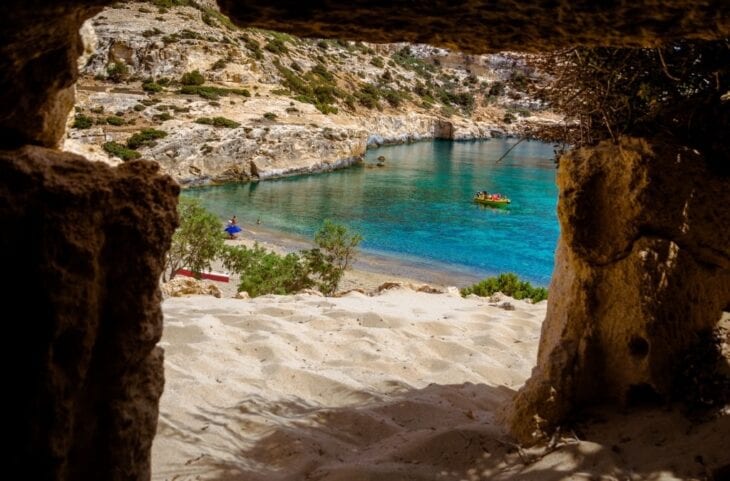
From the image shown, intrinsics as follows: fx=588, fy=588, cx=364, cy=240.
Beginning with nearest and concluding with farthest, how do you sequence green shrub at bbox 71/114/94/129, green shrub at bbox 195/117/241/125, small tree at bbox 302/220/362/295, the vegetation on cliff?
the vegetation on cliff
small tree at bbox 302/220/362/295
green shrub at bbox 71/114/94/129
green shrub at bbox 195/117/241/125

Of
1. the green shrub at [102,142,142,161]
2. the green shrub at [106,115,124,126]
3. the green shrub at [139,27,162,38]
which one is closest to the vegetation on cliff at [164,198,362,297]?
the green shrub at [102,142,142,161]

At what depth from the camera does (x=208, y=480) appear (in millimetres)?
3381

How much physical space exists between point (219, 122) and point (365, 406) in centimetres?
3603

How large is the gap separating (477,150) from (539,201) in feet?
82.0

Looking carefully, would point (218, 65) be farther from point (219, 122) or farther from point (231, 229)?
point (231, 229)

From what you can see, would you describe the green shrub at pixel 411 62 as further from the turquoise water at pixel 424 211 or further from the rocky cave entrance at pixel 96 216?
the rocky cave entrance at pixel 96 216

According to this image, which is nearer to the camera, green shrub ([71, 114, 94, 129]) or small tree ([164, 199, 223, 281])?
small tree ([164, 199, 223, 281])

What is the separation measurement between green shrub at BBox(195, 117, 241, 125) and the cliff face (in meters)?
0.21

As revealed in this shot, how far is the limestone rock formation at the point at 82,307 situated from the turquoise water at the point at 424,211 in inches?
820

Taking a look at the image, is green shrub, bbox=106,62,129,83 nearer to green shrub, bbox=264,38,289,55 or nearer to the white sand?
green shrub, bbox=264,38,289,55

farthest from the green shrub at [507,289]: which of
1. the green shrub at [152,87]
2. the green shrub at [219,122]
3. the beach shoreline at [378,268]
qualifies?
the green shrub at [152,87]

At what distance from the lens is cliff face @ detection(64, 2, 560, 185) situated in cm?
3625

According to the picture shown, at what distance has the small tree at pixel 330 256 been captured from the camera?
51.0 ft

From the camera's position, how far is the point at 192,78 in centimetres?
4391
